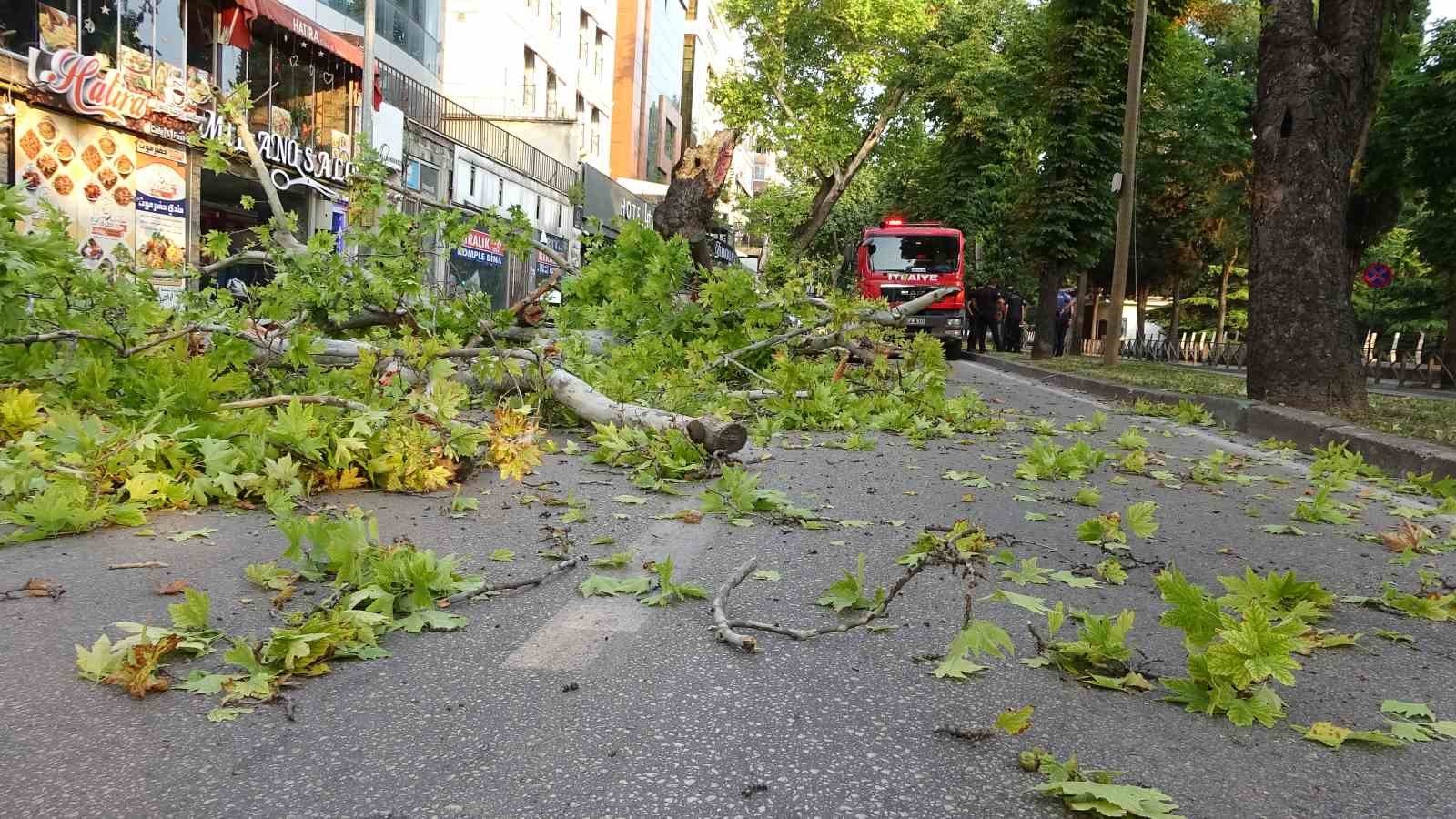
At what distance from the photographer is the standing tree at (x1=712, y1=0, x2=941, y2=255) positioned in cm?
3556

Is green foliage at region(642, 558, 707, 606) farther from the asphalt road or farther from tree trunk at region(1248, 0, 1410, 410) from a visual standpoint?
tree trunk at region(1248, 0, 1410, 410)

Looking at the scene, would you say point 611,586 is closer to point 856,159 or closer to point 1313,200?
point 1313,200

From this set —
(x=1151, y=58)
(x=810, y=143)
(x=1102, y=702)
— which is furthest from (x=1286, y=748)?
(x=810, y=143)

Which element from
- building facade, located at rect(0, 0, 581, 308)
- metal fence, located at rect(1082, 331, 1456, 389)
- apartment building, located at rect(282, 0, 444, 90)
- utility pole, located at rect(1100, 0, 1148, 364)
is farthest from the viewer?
metal fence, located at rect(1082, 331, 1456, 389)

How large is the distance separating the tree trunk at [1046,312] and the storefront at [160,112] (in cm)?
1564

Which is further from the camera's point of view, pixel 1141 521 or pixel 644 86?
pixel 644 86

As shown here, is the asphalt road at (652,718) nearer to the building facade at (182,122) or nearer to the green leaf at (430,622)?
the green leaf at (430,622)

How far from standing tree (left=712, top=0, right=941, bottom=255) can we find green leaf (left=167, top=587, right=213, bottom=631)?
32.6 m

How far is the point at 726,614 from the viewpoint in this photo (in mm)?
3129

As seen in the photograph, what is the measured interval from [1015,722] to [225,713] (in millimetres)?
1683

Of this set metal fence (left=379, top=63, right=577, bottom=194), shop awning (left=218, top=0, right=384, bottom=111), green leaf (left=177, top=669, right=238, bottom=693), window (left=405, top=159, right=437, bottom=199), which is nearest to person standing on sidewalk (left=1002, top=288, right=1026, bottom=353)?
metal fence (left=379, top=63, right=577, bottom=194)

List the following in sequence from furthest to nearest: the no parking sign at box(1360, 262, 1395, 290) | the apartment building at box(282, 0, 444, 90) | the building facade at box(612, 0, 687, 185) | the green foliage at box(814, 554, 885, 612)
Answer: the building facade at box(612, 0, 687, 185)
the no parking sign at box(1360, 262, 1395, 290)
the apartment building at box(282, 0, 444, 90)
the green foliage at box(814, 554, 885, 612)

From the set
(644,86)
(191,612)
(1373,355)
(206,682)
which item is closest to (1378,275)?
(1373,355)

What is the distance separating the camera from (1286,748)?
7.58 feet
